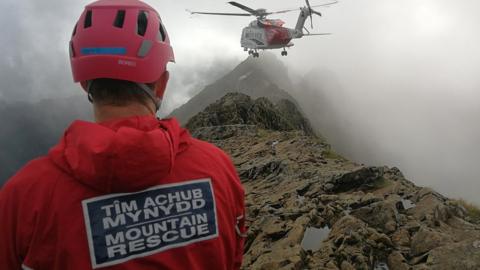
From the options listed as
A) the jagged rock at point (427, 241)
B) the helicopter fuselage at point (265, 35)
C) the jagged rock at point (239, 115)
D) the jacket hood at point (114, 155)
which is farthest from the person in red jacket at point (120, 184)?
the helicopter fuselage at point (265, 35)

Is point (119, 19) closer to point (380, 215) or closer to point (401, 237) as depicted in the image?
point (401, 237)

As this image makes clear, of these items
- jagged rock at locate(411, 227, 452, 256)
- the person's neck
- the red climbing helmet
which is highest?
the red climbing helmet

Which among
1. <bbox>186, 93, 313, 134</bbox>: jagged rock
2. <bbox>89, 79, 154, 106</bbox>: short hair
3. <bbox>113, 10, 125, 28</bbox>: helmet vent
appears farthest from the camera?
<bbox>186, 93, 313, 134</bbox>: jagged rock

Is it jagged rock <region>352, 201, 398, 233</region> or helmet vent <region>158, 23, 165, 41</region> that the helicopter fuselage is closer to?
jagged rock <region>352, 201, 398, 233</region>

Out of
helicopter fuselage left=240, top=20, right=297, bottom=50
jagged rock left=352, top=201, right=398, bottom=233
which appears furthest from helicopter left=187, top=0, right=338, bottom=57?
jagged rock left=352, top=201, right=398, bottom=233

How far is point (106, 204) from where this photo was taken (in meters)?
2.99

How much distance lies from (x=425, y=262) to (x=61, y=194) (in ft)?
30.8

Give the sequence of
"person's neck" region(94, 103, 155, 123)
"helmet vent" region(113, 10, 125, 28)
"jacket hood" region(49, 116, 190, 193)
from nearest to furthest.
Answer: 1. "jacket hood" region(49, 116, 190, 193)
2. "person's neck" region(94, 103, 155, 123)
3. "helmet vent" region(113, 10, 125, 28)

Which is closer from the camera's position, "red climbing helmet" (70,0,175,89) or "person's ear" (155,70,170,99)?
"red climbing helmet" (70,0,175,89)

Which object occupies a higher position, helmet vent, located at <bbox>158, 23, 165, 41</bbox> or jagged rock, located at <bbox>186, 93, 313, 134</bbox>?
helmet vent, located at <bbox>158, 23, 165, 41</bbox>

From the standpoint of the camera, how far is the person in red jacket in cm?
289

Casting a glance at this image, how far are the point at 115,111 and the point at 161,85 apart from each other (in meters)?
0.66

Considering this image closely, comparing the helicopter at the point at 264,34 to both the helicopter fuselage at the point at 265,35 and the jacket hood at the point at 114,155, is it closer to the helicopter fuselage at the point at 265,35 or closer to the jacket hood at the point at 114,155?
the helicopter fuselage at the point at 265,35

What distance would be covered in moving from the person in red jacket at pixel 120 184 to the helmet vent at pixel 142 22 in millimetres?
11
